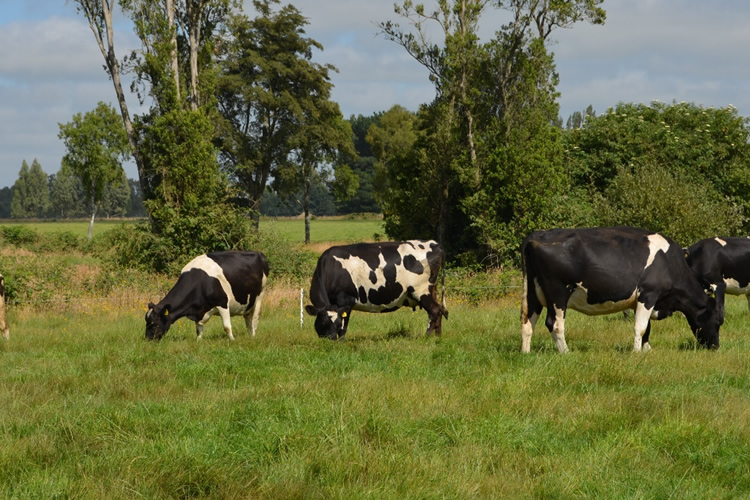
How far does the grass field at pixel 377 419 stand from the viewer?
638 cm

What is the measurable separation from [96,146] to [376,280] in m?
42.7

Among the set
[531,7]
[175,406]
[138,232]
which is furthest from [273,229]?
[175,406]

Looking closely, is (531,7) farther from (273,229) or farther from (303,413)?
(303,413)

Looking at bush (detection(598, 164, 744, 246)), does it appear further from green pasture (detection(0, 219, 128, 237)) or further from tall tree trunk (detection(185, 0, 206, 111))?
green pasture (detection(0, 219, 128, 237))

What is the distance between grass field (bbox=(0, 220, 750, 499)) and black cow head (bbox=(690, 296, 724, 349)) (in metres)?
0.34

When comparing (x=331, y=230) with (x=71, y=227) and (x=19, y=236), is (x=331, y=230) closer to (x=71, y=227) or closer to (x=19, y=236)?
(x=71, y=227)

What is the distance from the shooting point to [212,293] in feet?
49.8

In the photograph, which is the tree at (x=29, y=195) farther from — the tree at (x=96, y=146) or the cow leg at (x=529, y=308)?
the cow leg at (x=529, y=308)

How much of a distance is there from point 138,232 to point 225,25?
30.6 feet

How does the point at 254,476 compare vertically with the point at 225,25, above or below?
below

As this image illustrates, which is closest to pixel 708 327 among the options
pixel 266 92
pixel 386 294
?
pixel 386 294

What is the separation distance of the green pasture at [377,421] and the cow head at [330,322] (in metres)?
0.98

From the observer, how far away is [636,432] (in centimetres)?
765

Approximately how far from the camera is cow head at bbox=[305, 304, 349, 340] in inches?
563
